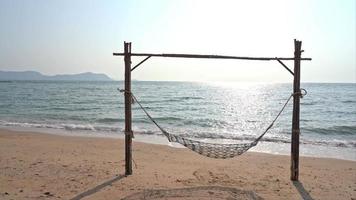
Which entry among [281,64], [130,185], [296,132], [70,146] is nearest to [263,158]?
[296,132]

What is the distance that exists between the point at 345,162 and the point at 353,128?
10040 mm

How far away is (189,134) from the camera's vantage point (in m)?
16.3

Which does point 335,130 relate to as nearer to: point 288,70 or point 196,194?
point 288,70

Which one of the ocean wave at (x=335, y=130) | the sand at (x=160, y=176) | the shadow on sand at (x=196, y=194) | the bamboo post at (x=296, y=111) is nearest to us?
the shadow on sand at (x=196, y=194)

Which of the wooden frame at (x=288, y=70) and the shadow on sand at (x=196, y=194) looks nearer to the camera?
the shadow on sand at (x=196, y=194)

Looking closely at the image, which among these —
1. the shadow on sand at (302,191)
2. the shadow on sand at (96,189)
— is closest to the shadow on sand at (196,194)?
the shadow on sand at (96,189)

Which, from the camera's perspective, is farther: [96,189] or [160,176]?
[160,176]

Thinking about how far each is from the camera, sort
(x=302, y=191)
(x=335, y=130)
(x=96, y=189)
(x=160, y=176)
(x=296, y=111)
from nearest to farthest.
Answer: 1. (x=96, y=189)
2. (x=302, y=191)
3. (x=296, y=111)
4. (x=160, y=176)
5. (x=335, y=130)

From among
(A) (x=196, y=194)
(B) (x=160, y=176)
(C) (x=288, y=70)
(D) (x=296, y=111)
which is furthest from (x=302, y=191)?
(B) (x=160, y=176)

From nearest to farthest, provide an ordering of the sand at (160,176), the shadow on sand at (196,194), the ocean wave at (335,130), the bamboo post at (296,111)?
the shadow on sand at (196,194), the sand at (160,176), the bamboo post at (296,111), the ocean wave at (335,130)

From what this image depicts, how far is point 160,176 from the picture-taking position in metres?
7.34

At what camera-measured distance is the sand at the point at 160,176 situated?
6.22 meters

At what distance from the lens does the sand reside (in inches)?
245

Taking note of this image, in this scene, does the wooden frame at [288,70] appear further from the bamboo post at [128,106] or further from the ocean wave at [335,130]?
the ocean wave at [335,130]
